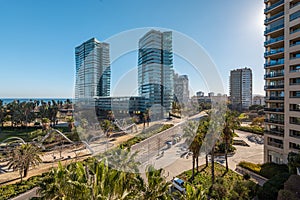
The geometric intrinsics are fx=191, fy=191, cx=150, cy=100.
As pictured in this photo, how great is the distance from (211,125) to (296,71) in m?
8.11

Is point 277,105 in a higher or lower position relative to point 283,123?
higher

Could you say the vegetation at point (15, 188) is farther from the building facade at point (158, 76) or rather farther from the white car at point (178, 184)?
the building facade at point (158, 76)

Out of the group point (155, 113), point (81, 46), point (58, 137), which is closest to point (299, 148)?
point (155, 113)

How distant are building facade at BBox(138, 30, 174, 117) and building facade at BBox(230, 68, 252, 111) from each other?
4120 cm

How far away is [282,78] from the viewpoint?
1579cm

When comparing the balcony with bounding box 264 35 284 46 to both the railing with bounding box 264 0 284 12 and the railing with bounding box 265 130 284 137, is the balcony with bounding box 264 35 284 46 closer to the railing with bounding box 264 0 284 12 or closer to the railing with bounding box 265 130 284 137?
the railing with bounding box 264 0 284 12

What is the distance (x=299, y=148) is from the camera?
14.0 meters

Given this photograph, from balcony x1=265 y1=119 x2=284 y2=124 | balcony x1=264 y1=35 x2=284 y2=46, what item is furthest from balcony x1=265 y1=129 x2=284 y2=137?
balcony x1=264 y1=35 x2=284 y2=46

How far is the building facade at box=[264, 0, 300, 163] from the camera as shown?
14367mm

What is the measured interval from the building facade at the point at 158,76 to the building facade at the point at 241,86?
41199 millimetres

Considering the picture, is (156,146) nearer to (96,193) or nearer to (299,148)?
(299,148)

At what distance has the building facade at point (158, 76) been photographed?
24.9 metres

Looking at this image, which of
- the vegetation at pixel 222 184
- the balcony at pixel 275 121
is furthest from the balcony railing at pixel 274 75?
the vegetation at pixel 222 184

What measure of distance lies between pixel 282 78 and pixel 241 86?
5616 cm
